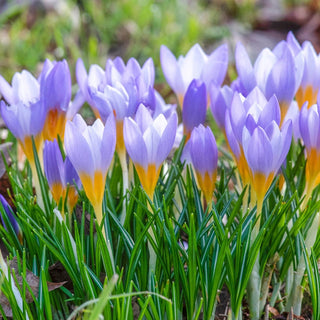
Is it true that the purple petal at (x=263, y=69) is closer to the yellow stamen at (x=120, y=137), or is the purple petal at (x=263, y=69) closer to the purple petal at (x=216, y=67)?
the purple petal at (x=216, y=67)

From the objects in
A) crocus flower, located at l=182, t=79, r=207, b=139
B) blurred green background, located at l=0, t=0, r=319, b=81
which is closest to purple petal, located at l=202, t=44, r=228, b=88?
crocus flower, located at l=182, t=79, r=207, b=139

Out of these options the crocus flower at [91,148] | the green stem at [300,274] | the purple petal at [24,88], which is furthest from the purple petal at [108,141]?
the green stem at [300,274]

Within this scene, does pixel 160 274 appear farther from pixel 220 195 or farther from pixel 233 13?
pixel 233 13

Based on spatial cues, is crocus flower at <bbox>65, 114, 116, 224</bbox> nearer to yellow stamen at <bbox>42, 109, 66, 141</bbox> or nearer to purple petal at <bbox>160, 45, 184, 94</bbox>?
yellow stamen at <bbox>42, 109, 66, 141</bbox>

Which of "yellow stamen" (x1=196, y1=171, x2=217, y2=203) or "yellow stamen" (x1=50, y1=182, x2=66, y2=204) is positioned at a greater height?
"yellow stamen" (x1=50, y1=182, x2=66, y2=204)

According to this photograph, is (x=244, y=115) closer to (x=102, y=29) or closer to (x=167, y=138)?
(x=167, y=138)

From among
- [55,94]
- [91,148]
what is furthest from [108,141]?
[55,94]
